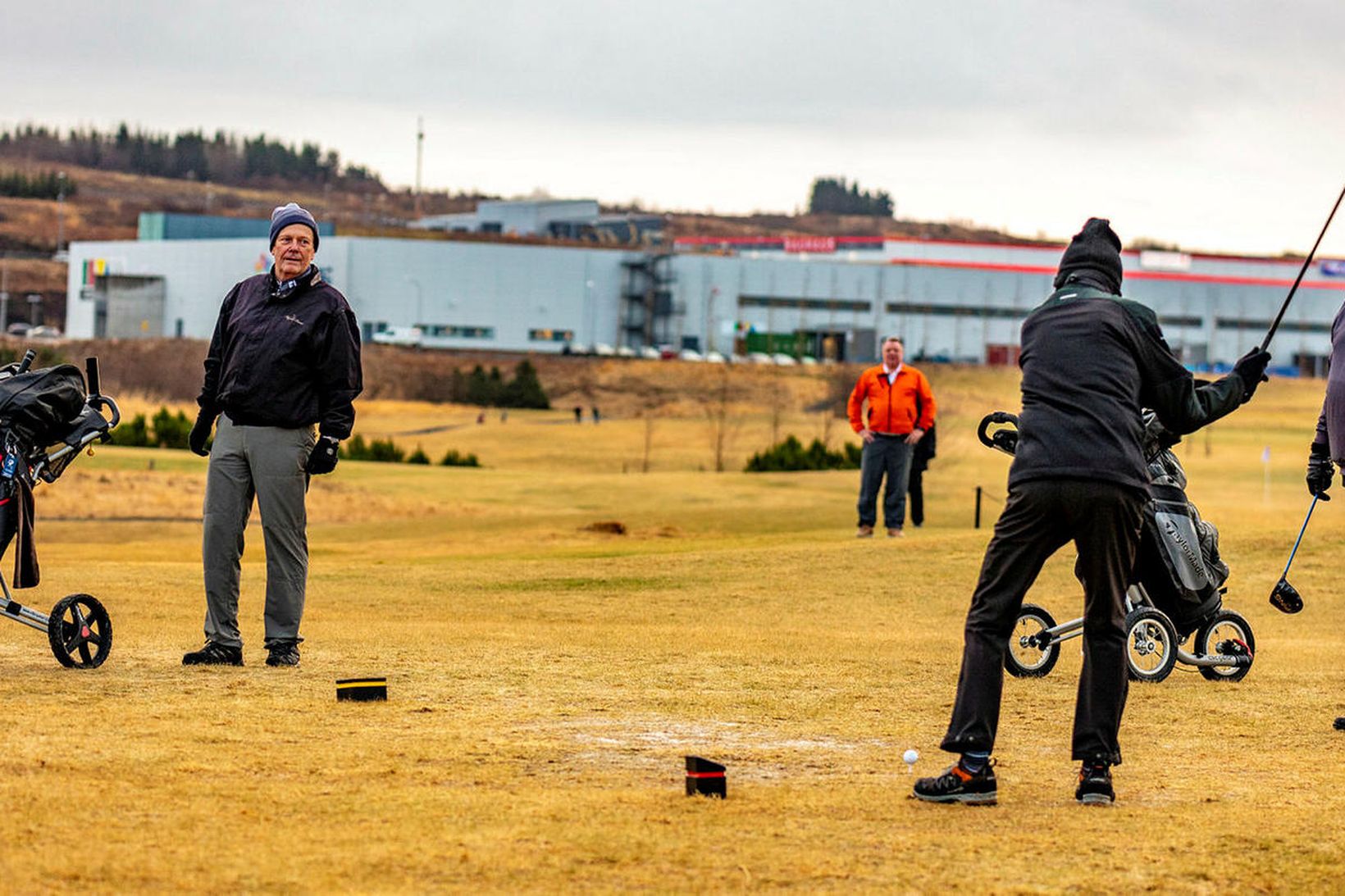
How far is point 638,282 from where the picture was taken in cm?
13300

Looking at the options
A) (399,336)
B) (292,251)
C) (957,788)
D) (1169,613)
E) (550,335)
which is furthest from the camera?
(550,335)

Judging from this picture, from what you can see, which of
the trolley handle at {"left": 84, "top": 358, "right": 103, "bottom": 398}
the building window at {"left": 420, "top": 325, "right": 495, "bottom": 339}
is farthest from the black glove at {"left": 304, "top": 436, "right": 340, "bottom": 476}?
the building window at {"left": 420, "top": 325, "right": 495, "bottom": 339}

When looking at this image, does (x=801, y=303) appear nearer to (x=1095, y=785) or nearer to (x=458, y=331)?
(x=458, y=331)

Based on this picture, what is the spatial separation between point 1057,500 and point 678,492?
29.7 m

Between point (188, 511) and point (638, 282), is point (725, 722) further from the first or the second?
point (638, 282)

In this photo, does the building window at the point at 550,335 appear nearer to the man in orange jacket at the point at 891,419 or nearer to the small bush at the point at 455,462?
the small bush at the point at 455,462

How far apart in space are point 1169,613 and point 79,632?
634 cm

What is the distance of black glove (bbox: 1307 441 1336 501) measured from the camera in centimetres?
1086

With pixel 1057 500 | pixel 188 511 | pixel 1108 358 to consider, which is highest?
pixel 1108 358

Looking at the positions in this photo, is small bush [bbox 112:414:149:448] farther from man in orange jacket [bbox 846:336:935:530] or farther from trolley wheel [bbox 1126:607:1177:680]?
trolley wheel [bbox 1126:607:1177:680]

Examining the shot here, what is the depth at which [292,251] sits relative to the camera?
10461 mm

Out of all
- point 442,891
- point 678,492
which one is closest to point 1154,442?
point 442,891

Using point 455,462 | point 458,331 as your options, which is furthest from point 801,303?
point 455,462

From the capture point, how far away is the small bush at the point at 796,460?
47.3 metres
